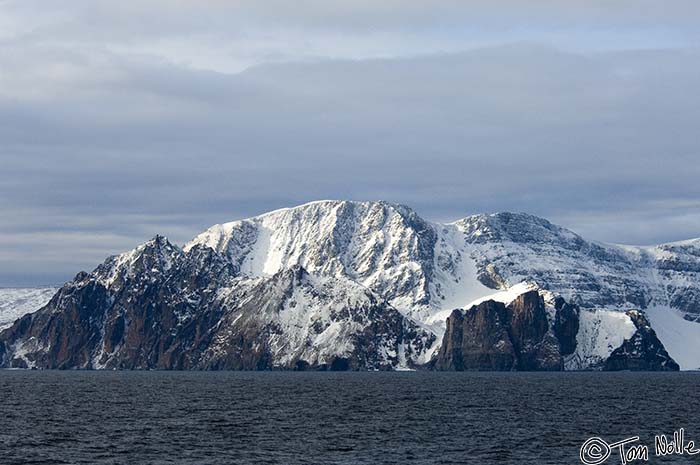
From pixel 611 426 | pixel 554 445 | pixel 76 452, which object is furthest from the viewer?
pixel 611 426

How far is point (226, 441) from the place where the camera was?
16912 cm

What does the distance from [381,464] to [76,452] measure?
137ft

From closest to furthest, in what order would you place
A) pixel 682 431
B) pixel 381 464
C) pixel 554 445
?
pixel 381 464
pixel 554 445
pixel 682 431

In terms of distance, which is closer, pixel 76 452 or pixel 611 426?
pixel 76 452

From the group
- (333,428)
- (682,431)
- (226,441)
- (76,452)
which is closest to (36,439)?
(76,452)

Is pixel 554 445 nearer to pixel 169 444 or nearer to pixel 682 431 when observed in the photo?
pixel 682 431

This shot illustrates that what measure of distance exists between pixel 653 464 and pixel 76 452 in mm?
74810

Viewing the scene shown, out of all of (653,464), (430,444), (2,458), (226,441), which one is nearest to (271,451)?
(226,441)

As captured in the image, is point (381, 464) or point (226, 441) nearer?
point (381, 464)

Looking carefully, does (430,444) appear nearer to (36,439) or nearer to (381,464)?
(381,464)

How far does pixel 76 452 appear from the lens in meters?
155

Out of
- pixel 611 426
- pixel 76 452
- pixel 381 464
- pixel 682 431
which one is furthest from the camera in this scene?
pixel 611 426

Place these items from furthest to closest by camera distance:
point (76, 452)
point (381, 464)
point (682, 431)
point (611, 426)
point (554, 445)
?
point (611, 426) < point (682, 431) < point (554, 445) < point (76, 452) < point (381, 464)

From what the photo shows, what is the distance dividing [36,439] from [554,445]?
7478cm
